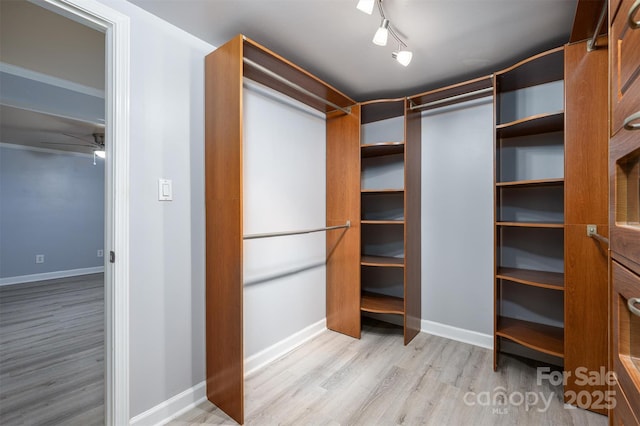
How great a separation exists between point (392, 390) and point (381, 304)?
0.86 meters

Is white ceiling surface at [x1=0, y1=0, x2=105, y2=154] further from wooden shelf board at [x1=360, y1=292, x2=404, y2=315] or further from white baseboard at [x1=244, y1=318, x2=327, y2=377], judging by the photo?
wooden shelf board at [x1=360, y1=292, x2=404, y2=315]

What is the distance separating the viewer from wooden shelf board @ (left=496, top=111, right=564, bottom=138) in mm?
1788

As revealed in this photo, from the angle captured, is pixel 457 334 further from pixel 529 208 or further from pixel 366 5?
pixel 366 5

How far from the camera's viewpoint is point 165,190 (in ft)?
5.28

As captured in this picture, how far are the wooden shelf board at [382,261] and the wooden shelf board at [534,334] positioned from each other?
0.87 meters

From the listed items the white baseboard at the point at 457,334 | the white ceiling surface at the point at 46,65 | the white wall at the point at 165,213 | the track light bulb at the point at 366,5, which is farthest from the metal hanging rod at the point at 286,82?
the white baseboard at the point at 457,334

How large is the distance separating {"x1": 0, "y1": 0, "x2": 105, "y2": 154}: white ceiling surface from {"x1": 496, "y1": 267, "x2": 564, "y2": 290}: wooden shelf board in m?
3.27

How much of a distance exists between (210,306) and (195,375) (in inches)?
17.5

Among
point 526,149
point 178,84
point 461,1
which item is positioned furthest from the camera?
point 526,149

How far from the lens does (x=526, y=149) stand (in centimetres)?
221

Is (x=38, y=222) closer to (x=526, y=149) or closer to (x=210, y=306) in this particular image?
(x=210, y=306)

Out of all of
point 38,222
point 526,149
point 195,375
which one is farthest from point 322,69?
point 38,222

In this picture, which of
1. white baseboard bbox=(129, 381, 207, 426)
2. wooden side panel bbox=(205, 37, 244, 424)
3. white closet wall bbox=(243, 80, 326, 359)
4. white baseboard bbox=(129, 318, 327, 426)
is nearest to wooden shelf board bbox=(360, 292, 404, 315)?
white closet wall bbox=(243, 80, 326, 359)

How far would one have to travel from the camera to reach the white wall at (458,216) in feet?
7.89
